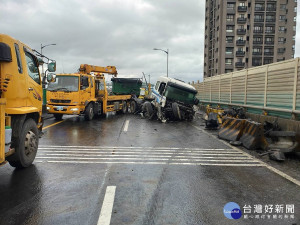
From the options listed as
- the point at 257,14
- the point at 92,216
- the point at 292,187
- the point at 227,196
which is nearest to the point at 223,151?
the point at 292,187

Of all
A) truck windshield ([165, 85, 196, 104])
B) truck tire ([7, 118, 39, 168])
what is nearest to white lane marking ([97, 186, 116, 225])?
truck tire ([7, 118, 39, 168])

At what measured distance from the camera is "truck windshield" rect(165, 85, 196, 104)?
15.3 metres

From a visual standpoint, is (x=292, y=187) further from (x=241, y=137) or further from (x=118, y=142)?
(x=118, y=142)

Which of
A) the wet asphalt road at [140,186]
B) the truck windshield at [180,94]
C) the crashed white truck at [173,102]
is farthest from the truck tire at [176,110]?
the wet asphalt road at [140,186]

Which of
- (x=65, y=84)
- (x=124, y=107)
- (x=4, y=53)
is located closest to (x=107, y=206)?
(x=4, y=53)

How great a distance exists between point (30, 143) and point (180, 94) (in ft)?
37.5

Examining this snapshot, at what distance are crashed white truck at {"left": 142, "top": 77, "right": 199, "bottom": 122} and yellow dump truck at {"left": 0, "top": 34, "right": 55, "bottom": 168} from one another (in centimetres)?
999

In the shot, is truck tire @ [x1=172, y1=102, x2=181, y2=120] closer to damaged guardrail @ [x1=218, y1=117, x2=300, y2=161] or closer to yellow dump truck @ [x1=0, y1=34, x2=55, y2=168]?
damaged guardrail @ [x1=218, y1=117, x2=300, y2=161]

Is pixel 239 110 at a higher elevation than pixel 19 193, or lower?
higher

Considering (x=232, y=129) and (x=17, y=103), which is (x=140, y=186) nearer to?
(x=17, y=103)

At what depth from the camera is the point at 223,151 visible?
23.9 ft

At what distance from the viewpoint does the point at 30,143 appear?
5.31 metres

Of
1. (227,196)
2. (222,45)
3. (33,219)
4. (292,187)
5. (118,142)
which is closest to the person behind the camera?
(33,219)

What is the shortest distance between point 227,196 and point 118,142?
16.2ft
